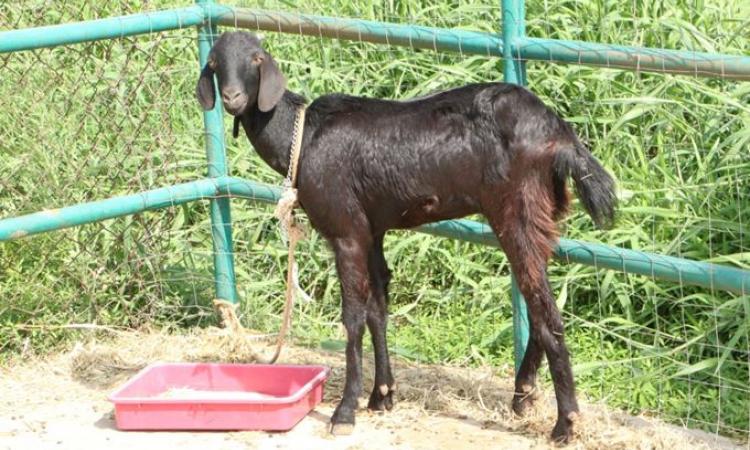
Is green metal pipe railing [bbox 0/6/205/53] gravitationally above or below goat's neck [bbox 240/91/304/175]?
above

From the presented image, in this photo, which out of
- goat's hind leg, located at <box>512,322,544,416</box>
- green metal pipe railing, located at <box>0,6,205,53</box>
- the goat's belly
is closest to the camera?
the goat's belly

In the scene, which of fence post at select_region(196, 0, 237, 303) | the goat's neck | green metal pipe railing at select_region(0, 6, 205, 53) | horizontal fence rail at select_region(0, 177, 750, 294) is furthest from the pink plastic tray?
green metal pipe railing at select_region(0, 6, 205, 53)

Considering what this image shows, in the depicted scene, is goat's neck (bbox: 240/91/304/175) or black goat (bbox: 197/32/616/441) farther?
goat's neck (bbox: 240/91/304/175)

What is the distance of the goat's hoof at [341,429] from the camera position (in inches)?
218

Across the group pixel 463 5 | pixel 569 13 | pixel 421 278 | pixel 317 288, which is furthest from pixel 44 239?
pixel 569 13

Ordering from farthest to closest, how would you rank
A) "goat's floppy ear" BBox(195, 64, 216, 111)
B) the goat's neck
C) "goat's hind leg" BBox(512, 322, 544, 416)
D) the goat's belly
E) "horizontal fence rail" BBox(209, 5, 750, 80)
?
"goat's floppy ear" BBox(195, 64, 216, 111), the goat's neck, "goat's hind leg" BBox(512, 322, 544, 416), the goat's belly, "horizontal fence rail" BBox(209, 5, 750, 80)

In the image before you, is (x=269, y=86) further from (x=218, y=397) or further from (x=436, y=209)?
(x=218, y=397)

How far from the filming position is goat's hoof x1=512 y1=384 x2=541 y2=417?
18.2 feet

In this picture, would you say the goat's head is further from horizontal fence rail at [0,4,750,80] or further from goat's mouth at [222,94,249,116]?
horizontal fence rail at [0,4,750,80]

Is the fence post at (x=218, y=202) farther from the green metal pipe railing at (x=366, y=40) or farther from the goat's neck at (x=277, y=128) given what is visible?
the goat's neck at (x=277, y=128)

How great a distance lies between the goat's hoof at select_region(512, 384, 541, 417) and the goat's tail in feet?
2.70

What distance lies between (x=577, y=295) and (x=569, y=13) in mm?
1803

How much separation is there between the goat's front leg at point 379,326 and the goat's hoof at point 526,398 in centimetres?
57

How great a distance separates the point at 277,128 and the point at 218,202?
1350mm
